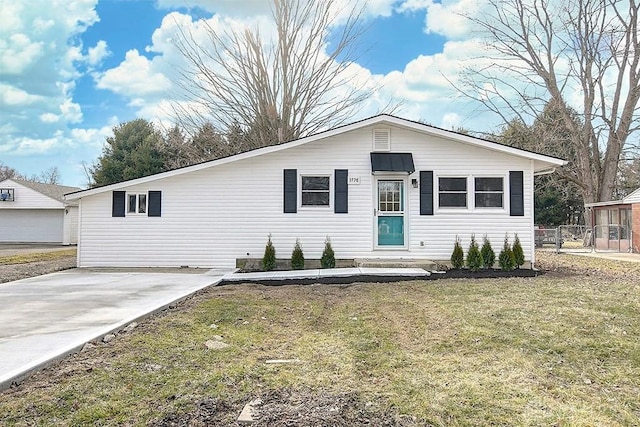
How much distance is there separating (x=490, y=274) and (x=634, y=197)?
1214 cm

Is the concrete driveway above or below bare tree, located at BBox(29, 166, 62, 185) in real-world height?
below

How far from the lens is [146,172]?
85.9 feet

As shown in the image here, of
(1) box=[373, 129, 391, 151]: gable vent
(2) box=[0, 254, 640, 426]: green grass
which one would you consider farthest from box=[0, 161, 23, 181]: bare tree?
(2) box=[0, 254, 640, 426]: green grass

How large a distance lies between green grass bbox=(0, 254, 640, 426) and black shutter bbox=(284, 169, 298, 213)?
4842mm

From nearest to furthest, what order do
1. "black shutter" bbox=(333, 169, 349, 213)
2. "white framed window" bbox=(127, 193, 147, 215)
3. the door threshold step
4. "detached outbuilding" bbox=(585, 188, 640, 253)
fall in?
the door threshold step → "black shutter" bbox=(333, 169, 349, 213) → "white framed window" bbox=(127, 193, 147, 215) → "detached outbuilding" bbox=(585, 188, 640, 253)

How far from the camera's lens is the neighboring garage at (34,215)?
24.4 meters

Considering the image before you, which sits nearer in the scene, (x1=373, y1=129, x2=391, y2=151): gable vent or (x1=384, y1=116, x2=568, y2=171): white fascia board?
(x1=384, y1=116, x2=568, y2=171): white fascia board

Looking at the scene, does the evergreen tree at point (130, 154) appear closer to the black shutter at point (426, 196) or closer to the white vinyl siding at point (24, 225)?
the white vinyl siding at point (24, 225)

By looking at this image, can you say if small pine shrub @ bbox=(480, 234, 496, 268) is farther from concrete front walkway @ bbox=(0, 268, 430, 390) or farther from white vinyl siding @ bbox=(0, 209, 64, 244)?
white vinyl siding @ bbox=(0, 209, 64, 244)

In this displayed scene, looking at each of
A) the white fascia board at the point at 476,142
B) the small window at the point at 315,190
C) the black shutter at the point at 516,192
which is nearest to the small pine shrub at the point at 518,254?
the black shutter at the point at 516,192

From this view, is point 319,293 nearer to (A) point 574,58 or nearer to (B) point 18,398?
(B) point 18,398

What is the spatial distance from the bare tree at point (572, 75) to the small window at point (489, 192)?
12929 mm

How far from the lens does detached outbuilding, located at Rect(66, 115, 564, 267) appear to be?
1119cm

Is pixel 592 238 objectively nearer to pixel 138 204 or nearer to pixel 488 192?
pixel 488 192
